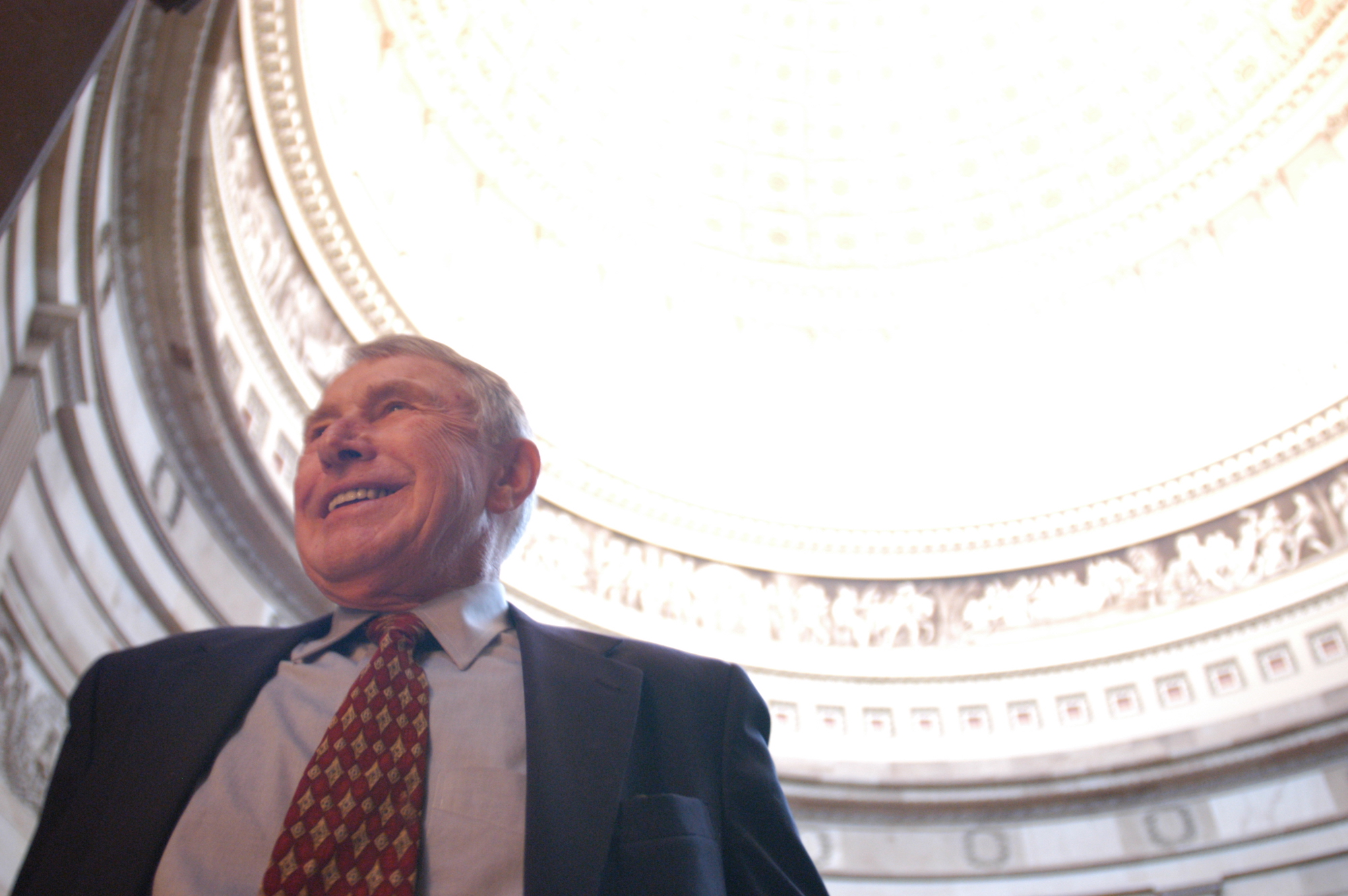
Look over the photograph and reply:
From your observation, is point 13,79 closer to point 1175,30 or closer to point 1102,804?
point 1102,804

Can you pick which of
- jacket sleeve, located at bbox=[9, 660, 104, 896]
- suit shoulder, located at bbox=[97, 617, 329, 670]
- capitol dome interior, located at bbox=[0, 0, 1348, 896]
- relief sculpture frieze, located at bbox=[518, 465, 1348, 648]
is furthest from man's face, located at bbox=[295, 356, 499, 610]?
relief sculpture frieze, located at bbox=[518, 465, 1348, 648]

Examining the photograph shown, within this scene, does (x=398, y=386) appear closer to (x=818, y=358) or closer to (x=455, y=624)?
(x=455, y=624)

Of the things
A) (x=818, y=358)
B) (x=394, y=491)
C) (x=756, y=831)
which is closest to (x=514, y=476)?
(x=394, y=491)

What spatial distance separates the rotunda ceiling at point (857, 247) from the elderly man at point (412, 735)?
26.0 ft

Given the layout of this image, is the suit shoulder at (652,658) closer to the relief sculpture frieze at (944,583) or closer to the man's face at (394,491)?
the man's face at (394,491)

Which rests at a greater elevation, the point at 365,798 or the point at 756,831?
the point at 756,831

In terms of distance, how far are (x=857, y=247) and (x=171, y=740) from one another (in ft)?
62.9

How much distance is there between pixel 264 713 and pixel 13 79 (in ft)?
6.35

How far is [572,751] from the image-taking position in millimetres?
1981

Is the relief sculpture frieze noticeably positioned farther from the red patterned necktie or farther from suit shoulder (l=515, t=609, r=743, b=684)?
the red patterned necktie

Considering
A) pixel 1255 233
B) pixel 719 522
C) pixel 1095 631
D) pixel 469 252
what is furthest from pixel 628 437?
pixel 1255 233

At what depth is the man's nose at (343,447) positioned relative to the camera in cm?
240

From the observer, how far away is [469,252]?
1395cm

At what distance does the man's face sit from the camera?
2.28m
